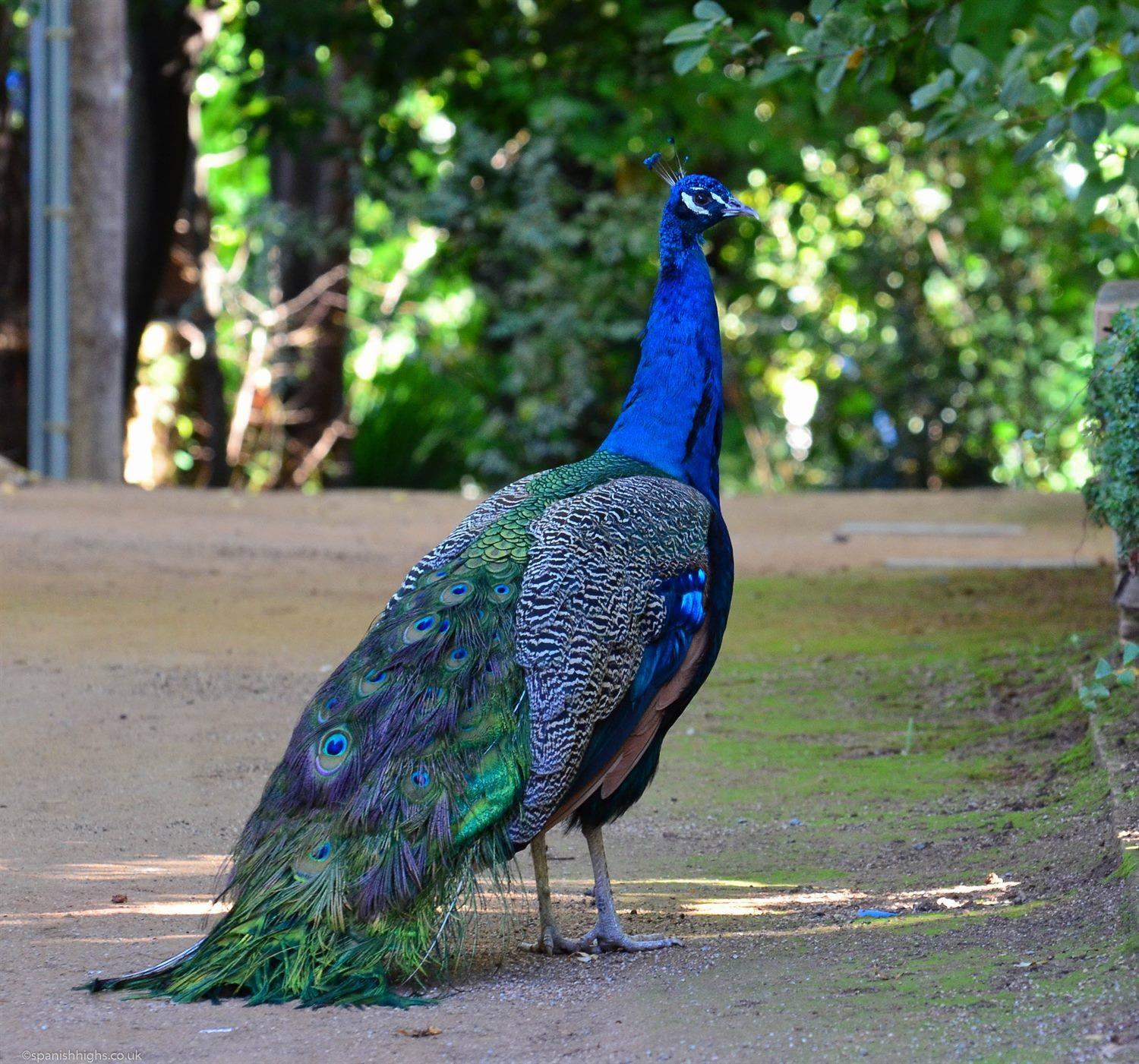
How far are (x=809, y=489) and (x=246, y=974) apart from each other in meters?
15.1

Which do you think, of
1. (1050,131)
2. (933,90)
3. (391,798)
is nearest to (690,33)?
(933,90)

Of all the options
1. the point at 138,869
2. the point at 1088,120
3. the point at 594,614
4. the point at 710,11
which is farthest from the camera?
the point at 710,11

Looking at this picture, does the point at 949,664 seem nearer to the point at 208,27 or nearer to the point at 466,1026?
the point at 466,1026

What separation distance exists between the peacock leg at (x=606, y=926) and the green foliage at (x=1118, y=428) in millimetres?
2059

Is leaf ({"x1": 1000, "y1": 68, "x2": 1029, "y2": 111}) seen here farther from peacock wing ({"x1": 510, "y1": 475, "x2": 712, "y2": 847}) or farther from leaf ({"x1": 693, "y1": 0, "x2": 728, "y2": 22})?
peacock wing ({"x1": 510, "y1": 475, "x2": 712, "y2": 847})

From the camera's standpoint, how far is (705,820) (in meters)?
5.53

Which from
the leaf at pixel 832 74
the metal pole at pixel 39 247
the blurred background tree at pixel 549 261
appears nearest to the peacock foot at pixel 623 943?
the leaf at pixel 832 74

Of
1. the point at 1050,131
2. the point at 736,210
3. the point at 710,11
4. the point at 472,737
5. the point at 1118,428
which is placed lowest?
the point at 472,737

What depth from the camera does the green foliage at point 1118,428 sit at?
16.9 ft

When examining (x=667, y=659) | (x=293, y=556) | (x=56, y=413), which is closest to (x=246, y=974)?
(x=667, y=659)

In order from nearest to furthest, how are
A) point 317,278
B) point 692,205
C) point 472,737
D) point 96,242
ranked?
point 472,737, point 692,205, point 96,242, point 317,278

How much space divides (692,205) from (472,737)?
2.01m

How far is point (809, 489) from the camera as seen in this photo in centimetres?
1834

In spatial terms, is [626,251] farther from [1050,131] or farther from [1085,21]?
[1085,21]
